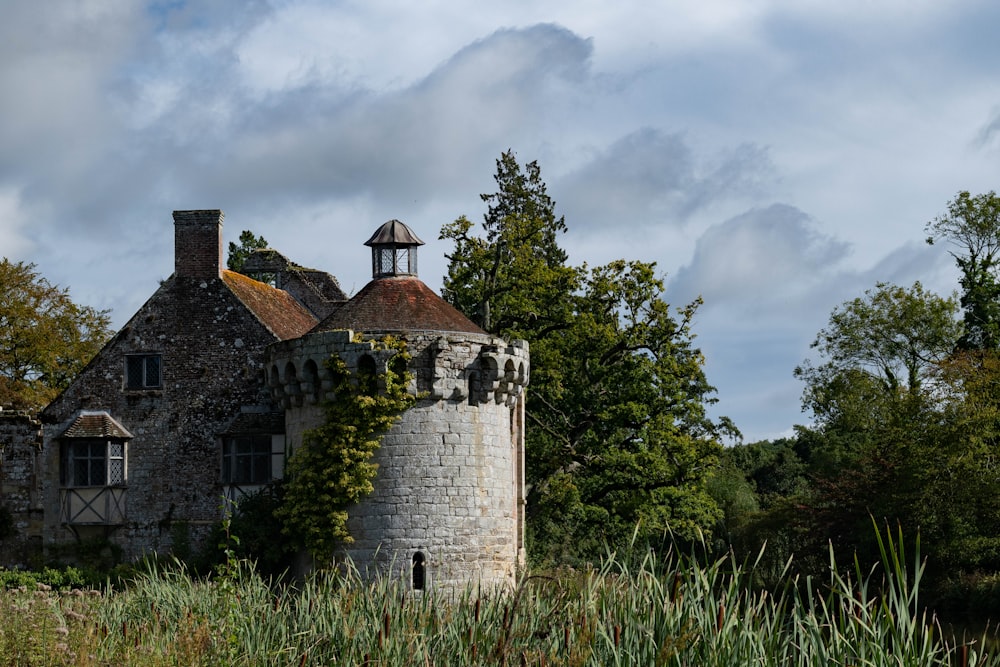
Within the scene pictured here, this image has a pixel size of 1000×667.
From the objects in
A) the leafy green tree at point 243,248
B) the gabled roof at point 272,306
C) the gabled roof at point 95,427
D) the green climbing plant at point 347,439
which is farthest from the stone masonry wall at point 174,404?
the leafy green tree at point 243,248

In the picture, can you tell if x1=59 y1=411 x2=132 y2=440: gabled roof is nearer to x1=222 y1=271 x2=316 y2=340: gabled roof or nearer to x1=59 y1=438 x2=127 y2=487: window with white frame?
x1=59 y1=438 x2=127 y2=487: window with white frame

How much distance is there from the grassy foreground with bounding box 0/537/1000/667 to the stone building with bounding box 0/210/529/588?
7118mm

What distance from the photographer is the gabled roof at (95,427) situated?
22.9 metres

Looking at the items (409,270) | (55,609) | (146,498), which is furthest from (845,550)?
(55,609)

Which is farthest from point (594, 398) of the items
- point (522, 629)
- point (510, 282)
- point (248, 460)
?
point (522, 629)

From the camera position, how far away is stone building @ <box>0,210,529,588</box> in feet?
65.9

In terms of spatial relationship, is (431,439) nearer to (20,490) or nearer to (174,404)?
(174,404)

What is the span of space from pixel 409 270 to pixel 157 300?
5.05 m

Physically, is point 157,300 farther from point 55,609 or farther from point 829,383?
point 829,383

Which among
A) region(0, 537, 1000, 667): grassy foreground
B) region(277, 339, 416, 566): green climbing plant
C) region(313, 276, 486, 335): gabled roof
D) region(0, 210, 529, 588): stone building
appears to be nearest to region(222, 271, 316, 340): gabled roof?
region(0, 210, 529, 588): stone building

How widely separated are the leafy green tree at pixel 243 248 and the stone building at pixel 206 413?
17.1 m

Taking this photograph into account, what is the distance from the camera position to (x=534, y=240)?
31922 mm

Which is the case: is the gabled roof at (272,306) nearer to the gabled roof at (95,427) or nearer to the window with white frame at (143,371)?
the window with white frame at (143,371)

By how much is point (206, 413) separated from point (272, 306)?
10.5ft
